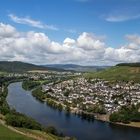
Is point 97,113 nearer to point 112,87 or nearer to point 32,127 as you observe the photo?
point 32,127

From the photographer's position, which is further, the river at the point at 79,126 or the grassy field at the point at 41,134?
the river at the point at 79,126

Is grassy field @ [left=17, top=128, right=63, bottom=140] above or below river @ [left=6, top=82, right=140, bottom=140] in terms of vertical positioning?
above

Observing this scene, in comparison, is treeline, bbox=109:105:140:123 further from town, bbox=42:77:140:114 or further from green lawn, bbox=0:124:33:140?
green lawn, bbox=0:124:33:140

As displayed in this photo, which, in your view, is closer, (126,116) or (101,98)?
(126,116)

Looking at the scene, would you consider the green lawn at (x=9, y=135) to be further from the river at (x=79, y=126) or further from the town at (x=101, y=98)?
the town at (x=101, y=98)

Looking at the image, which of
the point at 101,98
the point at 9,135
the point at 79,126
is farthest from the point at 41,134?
the point at 101,98

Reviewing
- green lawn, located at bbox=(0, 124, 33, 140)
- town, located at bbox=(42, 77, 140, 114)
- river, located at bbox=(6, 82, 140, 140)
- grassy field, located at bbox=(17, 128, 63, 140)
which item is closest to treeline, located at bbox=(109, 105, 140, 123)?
river, located at bbox=(6, 82, 140, 140)

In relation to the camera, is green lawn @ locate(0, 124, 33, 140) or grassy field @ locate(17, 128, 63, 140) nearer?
green lawn @ locate(0, 124, 33, 140)

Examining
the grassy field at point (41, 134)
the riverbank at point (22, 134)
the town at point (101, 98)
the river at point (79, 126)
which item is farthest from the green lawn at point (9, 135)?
the town at point (101, 98)

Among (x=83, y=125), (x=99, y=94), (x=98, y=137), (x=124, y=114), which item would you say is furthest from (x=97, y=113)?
(x=99, y=94)

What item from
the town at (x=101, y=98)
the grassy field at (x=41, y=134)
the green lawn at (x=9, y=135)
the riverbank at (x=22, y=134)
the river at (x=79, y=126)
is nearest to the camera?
the green lawn at (x=9, y=135)

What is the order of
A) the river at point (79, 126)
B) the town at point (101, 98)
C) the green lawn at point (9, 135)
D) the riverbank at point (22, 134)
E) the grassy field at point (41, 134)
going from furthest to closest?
the town at point (101, 98)
the river at point (79, 126)
the grassy field at point (41, 134)
the riverbank at point (22, 134)
the green lawn at point (9, 135)

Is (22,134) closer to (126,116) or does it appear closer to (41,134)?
(41,134)
